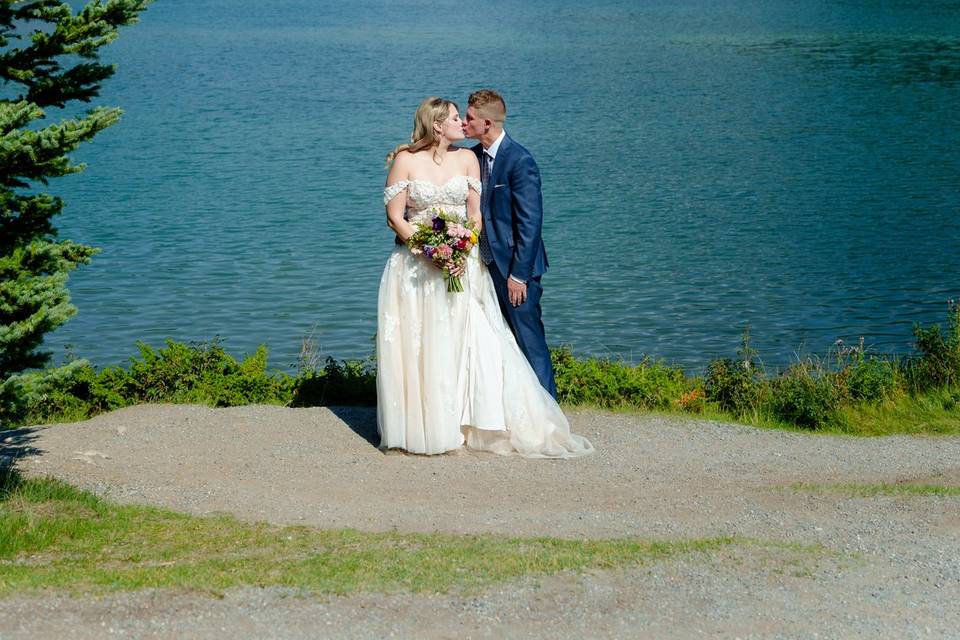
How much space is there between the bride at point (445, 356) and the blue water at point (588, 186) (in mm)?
5719

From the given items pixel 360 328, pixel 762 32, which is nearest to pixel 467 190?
pixel 360 328

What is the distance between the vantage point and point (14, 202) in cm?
770

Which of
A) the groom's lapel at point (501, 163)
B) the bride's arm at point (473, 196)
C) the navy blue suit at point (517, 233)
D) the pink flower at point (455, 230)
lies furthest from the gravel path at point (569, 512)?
the groom's lapel at point (501, 163)

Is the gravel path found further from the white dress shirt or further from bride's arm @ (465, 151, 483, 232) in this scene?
bride's arm @ (465, 151, 483, 232)

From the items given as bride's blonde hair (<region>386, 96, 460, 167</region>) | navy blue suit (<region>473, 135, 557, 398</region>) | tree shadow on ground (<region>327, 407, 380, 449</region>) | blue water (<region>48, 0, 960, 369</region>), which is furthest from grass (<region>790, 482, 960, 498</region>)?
blue water (<region>48, 0, 960, 369</region>)

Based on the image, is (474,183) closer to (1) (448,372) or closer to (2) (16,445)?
(1) (448,372)

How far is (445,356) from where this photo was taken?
32.1 ft

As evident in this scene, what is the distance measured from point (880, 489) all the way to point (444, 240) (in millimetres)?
3596

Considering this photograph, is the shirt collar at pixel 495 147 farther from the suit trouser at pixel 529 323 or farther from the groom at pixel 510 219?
the suit trouser at pixel 529 323

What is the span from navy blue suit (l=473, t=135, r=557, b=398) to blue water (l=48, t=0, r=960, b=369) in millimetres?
6051

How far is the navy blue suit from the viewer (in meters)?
9.85

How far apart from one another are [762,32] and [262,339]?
43.6 meters

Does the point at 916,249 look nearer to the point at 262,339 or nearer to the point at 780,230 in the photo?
the point at 780,230

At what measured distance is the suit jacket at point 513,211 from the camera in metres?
9.84
